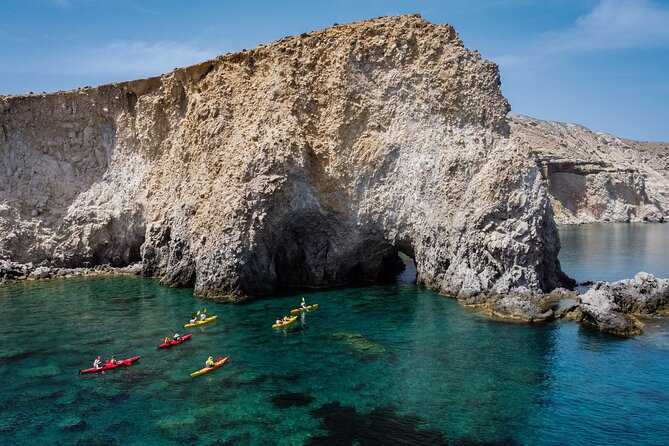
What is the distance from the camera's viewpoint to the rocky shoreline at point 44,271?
2071 inches

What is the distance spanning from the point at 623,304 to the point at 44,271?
53.7 m

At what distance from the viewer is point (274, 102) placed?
4731 centimetres

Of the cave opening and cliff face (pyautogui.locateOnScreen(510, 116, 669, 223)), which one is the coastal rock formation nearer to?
the cave opening

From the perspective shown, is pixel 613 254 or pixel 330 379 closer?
pixel 330 379

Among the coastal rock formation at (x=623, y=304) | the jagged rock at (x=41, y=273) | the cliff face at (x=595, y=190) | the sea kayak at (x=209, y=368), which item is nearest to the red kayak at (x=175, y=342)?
the sea kayak at (x=209, y=368)

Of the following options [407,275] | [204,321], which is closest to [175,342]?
[204,321]

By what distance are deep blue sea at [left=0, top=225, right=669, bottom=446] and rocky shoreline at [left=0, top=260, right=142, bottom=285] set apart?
12924 mm

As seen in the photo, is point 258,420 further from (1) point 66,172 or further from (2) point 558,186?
(2) point 558,186

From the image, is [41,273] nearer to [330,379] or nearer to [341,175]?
[341,175]

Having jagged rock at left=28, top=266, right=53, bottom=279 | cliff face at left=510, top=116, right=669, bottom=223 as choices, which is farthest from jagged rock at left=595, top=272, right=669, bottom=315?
cliff face at left=510, top=116, right=669, bottom=223

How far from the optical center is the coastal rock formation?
109 ft

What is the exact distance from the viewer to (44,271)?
176ft

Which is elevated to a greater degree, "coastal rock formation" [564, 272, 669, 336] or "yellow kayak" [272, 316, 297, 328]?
"coastal rock formation" [564, 272, 669, 336]

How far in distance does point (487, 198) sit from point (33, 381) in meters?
32.7
